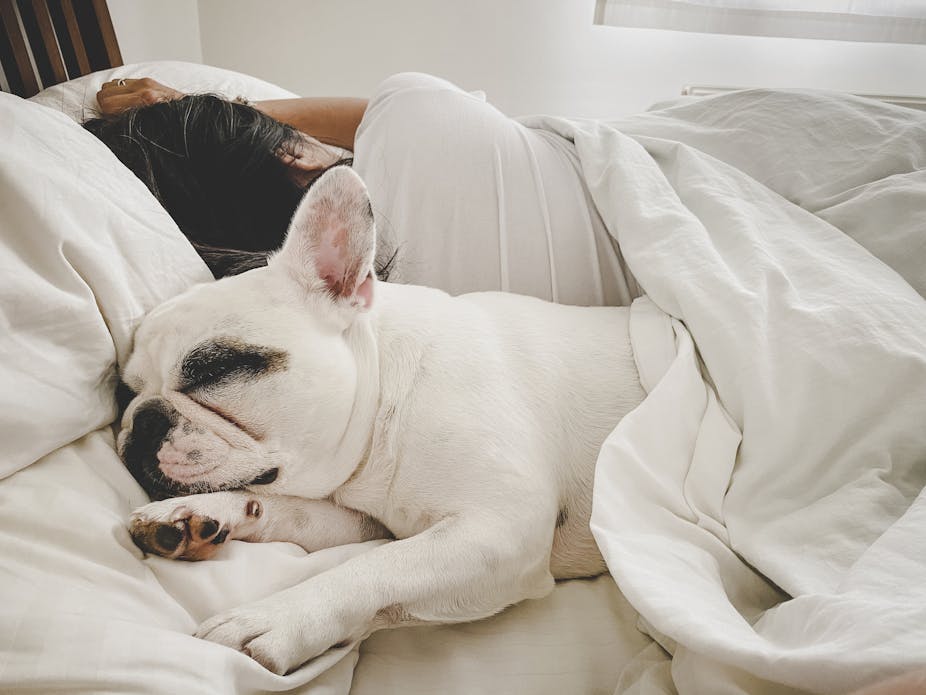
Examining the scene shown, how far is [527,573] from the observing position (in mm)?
683

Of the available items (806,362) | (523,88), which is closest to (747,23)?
(523,88)

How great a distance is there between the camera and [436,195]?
1.03m

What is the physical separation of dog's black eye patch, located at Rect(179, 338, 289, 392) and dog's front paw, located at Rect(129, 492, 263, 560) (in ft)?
0.41

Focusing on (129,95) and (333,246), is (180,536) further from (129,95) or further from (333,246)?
(129,95)

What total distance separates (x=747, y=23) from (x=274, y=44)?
7.08ft

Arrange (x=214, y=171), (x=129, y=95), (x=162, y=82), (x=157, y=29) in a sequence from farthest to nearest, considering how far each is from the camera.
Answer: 1. (x=157, y=29)
2. (x=162, y=82)
3. (x=129, y=95)
4. (x=214, y=171)

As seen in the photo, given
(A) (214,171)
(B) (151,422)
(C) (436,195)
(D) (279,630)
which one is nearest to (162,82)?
(A) (214,171)

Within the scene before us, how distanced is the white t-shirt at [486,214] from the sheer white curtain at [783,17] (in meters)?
2.12

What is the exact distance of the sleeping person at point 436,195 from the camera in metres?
0.99

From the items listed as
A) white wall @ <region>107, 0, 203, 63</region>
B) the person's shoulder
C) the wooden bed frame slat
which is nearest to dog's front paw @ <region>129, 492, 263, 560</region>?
the person's shoulder

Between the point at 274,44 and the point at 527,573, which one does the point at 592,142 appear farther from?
the point at 274,44

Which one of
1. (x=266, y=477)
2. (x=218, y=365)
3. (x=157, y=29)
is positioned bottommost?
(x=266, y=477)

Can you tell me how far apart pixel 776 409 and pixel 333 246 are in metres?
0.54

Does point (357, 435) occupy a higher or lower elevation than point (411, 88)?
lower
